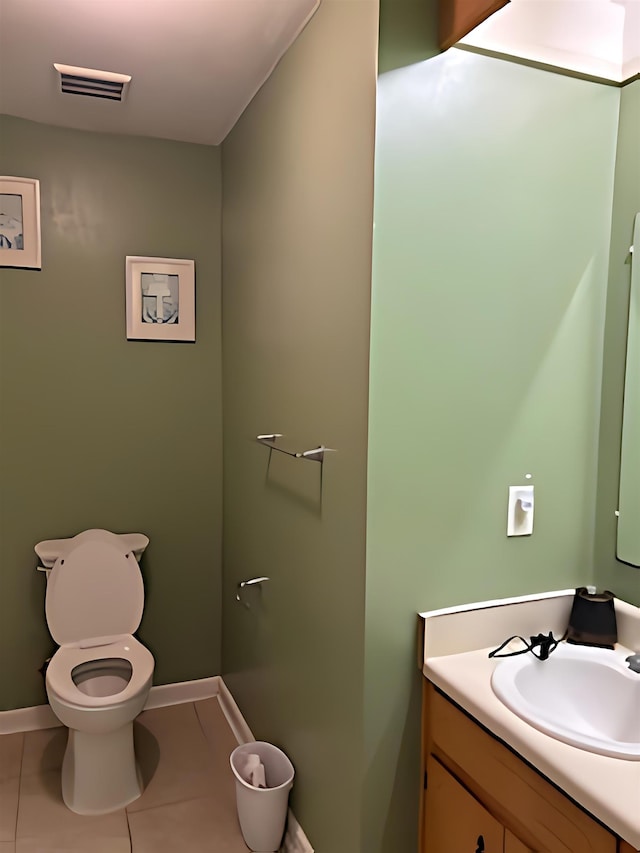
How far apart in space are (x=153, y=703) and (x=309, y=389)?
182 cm

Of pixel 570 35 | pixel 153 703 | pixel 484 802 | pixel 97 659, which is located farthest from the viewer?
pixel 153 703

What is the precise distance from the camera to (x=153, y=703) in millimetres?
2988

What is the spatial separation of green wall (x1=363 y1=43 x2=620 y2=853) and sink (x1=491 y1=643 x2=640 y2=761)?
8.7 inches

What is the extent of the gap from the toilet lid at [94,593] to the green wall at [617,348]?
5.81ft

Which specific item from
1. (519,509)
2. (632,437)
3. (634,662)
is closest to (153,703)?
(519,509)

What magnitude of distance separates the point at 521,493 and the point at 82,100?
6.56ft

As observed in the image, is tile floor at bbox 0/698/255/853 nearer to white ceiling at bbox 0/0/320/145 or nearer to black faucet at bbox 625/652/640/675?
black faucet at bbox 625/652/640/675

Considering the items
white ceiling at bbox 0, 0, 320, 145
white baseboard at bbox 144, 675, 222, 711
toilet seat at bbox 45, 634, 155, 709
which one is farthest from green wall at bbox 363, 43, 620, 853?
white baseboard at bbox 144, 675, 222, 711

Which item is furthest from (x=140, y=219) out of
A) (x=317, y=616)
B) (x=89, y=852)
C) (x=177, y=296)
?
(x=89, y=852)

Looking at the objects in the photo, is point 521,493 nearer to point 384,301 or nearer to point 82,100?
point 384,301

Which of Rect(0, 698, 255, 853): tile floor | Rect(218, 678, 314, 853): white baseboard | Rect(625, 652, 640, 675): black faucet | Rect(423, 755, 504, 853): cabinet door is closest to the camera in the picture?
Rect(423, 755, 504, 853): cabinet door

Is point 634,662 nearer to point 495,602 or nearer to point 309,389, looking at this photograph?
point 495,602

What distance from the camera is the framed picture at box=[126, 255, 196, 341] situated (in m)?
2.79

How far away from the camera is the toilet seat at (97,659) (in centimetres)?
225
